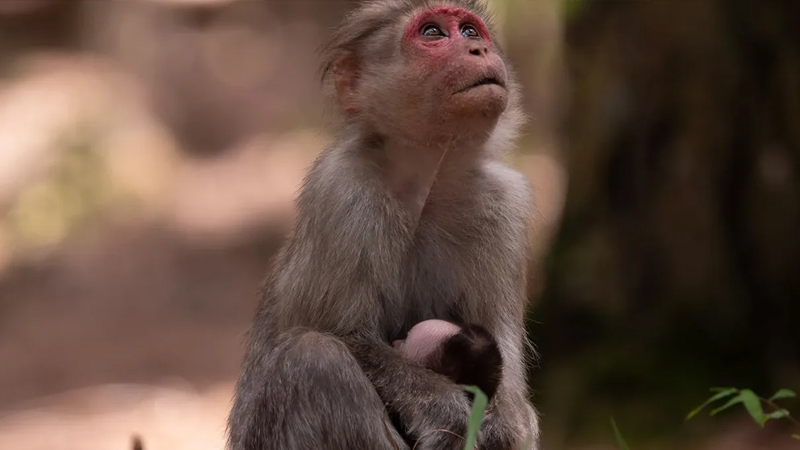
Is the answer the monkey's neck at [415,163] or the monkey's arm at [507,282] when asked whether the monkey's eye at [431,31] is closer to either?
the monkey's neck at [415,163]

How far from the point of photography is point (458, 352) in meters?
5.38

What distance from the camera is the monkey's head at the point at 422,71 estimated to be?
5.50 metres

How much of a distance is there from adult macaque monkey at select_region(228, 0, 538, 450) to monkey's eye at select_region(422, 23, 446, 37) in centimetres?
1

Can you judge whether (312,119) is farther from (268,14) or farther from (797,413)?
(797,413)

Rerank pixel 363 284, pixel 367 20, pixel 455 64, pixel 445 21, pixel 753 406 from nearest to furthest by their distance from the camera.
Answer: pixel 753 406 → pixel 363 284 → pixel 455 64 → pixel 445 21 → pixel 367 20

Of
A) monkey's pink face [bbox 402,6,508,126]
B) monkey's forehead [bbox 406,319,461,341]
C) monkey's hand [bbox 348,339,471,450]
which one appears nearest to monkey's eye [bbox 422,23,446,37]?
monkey's pink face [bbox 402,6,508,126]

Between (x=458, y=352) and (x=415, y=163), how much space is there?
983mm

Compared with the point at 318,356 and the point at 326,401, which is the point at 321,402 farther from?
the point at 318,356

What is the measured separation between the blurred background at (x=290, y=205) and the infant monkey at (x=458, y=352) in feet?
3.91

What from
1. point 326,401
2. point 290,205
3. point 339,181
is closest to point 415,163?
point 339,181

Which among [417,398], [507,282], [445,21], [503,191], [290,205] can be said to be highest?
[445,21]

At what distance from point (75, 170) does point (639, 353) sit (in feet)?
31.1

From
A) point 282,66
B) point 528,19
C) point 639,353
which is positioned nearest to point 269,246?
point 282,66

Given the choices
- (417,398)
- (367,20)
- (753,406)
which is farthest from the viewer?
(367,20)
